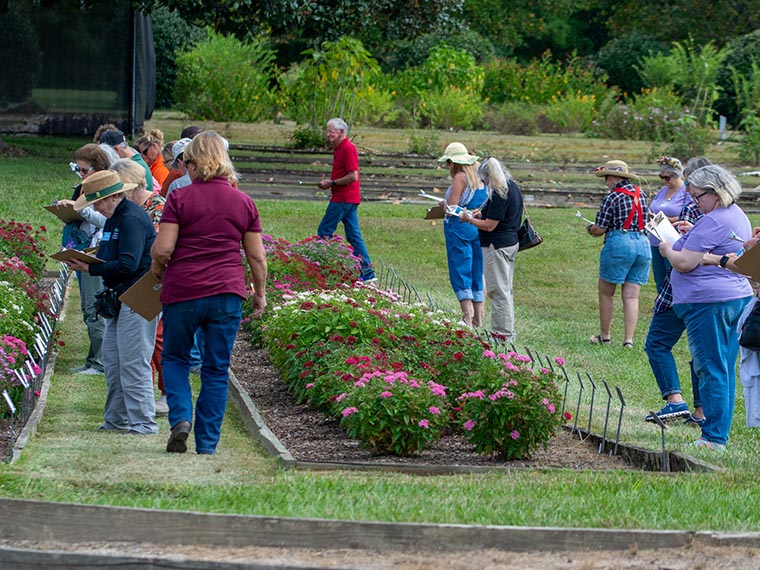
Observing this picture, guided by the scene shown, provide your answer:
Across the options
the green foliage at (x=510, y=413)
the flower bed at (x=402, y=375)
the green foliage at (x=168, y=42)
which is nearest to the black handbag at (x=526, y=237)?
A: the flower bed at (x=402, y=375)

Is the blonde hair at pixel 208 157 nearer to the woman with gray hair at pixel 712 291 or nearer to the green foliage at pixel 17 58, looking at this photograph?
the woman with gray hair at pixel 712 291

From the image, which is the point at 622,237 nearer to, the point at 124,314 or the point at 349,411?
the point at 349,411

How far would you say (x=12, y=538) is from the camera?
16.9 feet

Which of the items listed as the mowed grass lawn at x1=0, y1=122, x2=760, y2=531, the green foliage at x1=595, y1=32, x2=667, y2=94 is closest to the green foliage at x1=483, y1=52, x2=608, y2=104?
the green foliage at x1=595, y1=32, x2=667, y2=94

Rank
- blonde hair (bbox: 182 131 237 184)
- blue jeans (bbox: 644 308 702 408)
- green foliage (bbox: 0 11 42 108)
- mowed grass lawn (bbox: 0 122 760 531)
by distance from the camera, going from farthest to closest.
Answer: green foliage (bbox: 0 11 42 108) < blue jeans (bbox: 644 308 702 408) < blonde hair (bbox: 182 131 237 184) < mowed grass lawn (bbox: 0 122 760 531)

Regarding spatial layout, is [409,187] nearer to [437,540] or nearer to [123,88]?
[123,88]

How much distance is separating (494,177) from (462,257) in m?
1.32

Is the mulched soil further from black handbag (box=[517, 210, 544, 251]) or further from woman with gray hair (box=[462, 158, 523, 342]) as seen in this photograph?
black handbag (box=[517, 210, 544, 251])

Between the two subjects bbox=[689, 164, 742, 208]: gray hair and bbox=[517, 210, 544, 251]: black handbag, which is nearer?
bbox=[689, 164, 742, 208]: gray hair

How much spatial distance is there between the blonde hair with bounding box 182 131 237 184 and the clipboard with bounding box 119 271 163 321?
817 mm

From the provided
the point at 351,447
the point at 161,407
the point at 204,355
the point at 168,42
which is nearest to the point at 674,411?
the point at 351,447

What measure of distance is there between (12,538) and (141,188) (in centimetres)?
338

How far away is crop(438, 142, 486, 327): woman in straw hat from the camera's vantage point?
11938 mm

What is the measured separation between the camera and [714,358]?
27.1 feet
